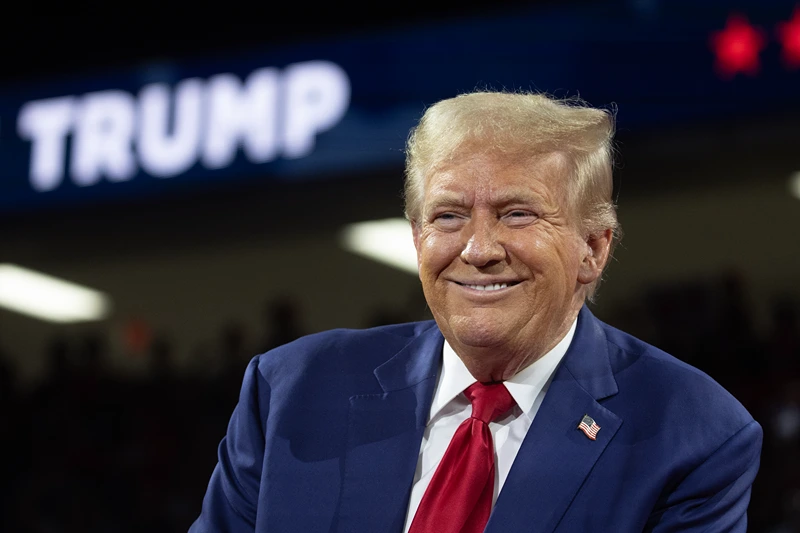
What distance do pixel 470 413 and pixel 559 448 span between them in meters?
0.15

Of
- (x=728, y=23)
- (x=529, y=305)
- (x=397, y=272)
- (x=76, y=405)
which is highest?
(x=728, y=23)

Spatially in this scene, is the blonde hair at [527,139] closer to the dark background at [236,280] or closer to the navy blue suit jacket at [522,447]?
the navy blue suit jacket at [522,447]

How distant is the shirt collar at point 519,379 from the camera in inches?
56.4

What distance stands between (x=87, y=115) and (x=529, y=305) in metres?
3.88

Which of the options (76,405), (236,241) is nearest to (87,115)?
(236,241)

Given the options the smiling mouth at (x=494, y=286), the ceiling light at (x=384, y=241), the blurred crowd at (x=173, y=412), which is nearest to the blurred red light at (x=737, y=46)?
the blurred crowd at (x=173, y=412)

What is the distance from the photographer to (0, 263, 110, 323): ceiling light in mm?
6293

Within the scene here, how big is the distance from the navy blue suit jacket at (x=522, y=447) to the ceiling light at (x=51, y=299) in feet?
16.7

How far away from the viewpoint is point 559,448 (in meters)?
1.36

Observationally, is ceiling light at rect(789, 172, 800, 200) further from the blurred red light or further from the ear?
the ear

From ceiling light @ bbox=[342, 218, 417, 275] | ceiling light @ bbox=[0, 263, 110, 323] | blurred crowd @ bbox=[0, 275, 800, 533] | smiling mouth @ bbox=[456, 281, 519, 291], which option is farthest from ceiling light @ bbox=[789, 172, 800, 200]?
ceiling light @ bbox=[0, 263, 110, 323]

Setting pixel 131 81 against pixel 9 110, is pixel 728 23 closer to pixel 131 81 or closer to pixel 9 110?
pixel 131 81

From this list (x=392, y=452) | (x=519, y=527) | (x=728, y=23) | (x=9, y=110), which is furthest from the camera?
(x=9, y=110)

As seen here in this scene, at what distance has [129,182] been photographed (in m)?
4.70
